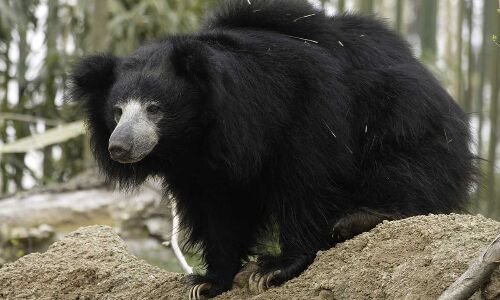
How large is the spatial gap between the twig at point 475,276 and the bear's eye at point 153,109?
1.78m

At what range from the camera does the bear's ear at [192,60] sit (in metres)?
4.23

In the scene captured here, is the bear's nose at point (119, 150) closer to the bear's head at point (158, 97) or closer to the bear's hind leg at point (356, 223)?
the bear's head at point (158, 97)

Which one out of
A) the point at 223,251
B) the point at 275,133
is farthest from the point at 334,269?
the point at 223,251

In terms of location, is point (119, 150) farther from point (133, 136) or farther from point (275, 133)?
point (275, 133)

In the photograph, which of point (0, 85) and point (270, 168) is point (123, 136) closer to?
point (270, 168)

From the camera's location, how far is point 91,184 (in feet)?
27.6

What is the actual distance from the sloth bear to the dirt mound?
0.29m

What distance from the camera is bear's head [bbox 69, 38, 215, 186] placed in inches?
164

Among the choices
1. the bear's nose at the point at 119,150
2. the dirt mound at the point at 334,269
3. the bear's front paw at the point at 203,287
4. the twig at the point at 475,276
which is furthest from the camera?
the bear's front paw at the point at 203,287

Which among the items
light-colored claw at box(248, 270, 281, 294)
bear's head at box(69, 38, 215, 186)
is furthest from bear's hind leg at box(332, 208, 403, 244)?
bear's head at box(69, 38, 215, 186)

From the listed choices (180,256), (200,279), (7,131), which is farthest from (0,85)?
(200,279)

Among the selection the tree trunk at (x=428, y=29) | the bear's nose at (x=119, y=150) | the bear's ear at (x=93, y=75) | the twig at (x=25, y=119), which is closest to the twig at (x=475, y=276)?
the bear's nose at (x=119, y=150)

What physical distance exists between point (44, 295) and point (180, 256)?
2.88ft

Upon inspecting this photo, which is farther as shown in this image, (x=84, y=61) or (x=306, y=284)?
(x=84, y=61)
